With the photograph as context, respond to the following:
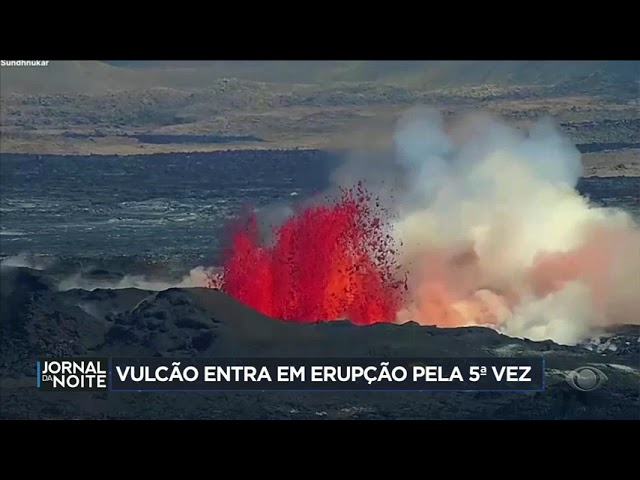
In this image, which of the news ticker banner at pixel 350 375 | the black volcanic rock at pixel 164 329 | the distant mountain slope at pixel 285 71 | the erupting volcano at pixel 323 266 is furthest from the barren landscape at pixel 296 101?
the news ticker banner at pixel 350 375

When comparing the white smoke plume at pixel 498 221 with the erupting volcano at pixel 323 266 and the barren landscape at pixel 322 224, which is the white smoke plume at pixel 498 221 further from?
the erupting volcano at pixel 323 266

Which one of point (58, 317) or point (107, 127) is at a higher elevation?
point (107, 127)

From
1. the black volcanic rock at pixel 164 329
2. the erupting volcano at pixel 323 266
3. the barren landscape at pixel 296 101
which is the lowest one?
the black volcanic rock at pixel 164 329

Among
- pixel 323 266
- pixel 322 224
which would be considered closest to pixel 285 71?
pixel 322 224

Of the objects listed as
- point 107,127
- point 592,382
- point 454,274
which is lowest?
point 592,382

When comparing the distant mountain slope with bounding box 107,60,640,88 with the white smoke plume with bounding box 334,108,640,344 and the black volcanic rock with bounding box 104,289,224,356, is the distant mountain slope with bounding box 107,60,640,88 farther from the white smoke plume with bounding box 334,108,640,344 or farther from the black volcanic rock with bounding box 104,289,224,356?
the black volcanic rock with bounding box 104,289,224,356

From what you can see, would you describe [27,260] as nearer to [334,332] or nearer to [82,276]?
[82,276]

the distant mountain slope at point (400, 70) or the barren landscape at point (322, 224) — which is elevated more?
the distant mountain slope at point (400, 70)

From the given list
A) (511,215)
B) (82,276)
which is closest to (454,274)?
(511,215)
